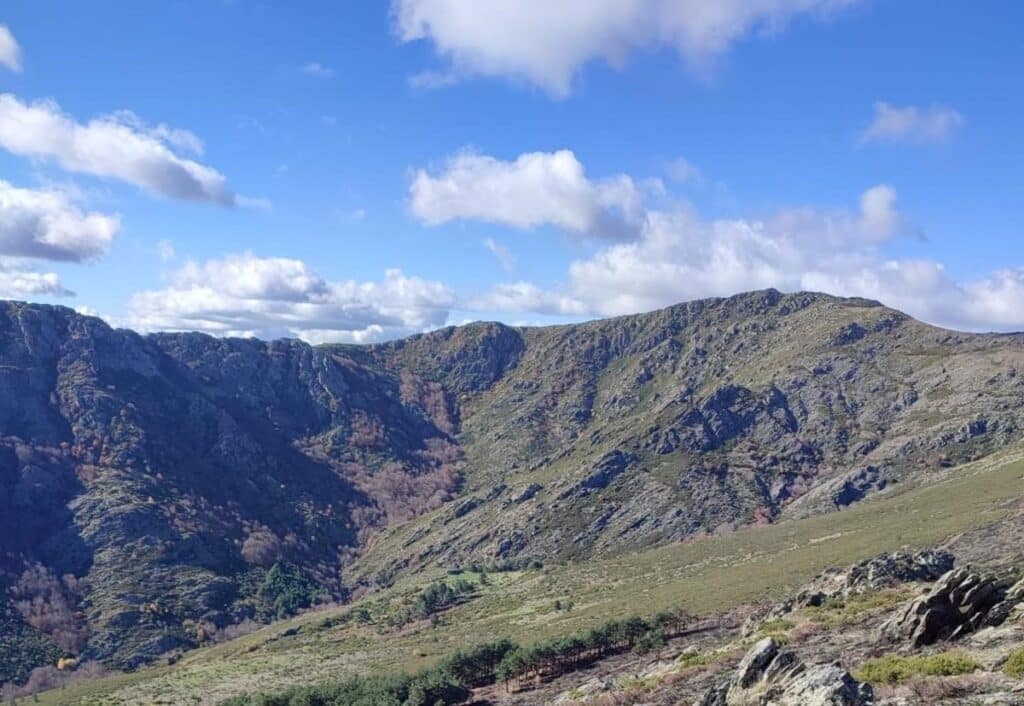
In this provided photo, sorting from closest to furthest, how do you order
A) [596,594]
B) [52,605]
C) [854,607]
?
[854,607]
[596,594]
[52,605]

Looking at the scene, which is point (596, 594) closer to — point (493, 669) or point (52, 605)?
point (493, 669)

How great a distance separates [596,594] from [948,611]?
98284mm

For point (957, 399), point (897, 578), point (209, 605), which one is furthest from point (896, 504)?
point (209, 605)

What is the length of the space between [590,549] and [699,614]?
10749cm

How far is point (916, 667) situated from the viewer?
27.8 m

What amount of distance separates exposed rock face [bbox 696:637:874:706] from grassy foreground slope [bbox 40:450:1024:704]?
53.8 meters

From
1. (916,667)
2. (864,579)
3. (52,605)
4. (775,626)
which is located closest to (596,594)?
(864,579)

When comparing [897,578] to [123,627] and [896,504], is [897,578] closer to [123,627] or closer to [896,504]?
[896,504]

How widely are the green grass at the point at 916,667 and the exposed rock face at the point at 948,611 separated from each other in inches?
153

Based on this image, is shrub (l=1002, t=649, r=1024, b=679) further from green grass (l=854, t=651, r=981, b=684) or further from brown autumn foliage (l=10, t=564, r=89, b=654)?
brown autumn foliage (l=10, t=564, r=89, b=654)

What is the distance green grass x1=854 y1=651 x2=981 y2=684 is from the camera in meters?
27.0

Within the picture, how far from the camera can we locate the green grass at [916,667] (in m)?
27.0

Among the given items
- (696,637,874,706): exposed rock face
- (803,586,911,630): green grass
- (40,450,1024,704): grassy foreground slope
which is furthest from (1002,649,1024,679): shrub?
(40,450,1024,704): grassy foreground slope

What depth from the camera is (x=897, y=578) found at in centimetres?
5484
